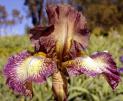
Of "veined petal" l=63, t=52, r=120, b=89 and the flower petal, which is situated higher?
the flower petal

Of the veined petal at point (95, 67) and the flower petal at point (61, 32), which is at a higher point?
the flower petal at point (61, 32)

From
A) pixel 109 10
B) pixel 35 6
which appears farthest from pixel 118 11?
pixel 35 6

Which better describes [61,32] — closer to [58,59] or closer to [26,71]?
[58,59]

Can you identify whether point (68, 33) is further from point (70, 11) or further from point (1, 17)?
point (1, 17)

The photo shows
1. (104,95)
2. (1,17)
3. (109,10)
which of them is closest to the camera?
(104,95)
